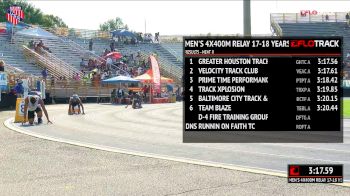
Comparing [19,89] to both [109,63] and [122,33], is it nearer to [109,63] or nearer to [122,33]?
[109,63]

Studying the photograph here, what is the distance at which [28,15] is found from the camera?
108 metres

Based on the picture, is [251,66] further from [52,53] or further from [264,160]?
[52,53]

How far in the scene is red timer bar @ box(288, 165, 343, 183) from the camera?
28.2ft

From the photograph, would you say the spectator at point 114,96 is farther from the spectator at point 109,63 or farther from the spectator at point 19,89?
the spectator at point 19,89

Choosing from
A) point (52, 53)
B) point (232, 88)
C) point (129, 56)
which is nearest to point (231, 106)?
point (232, 88)

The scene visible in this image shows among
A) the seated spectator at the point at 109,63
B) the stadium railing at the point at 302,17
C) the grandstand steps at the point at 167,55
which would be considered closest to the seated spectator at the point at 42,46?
the seated spectator at the point at 109,63

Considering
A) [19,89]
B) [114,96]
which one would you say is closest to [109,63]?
[114,96]

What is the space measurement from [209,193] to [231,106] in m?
1.77
